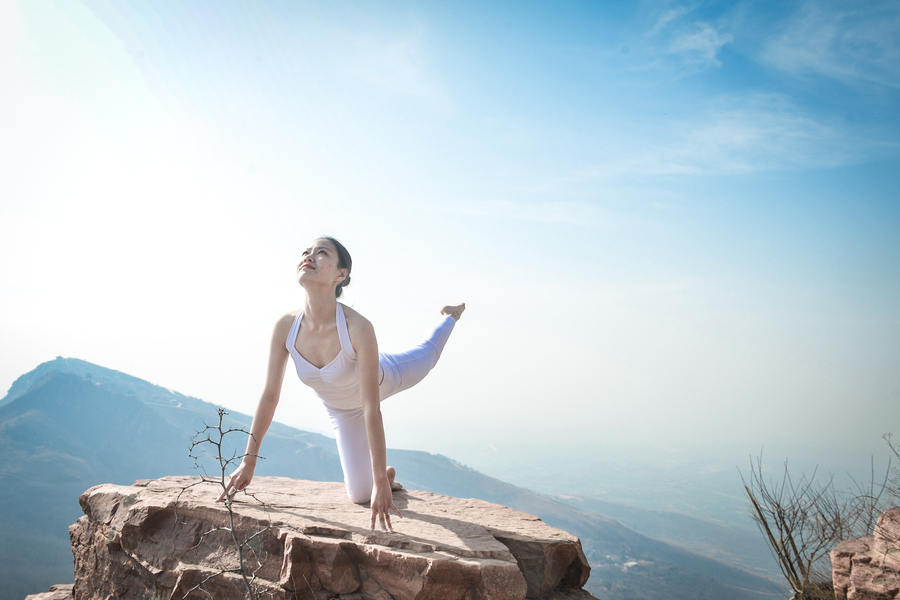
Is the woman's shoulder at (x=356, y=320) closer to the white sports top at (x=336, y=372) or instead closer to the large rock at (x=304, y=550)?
the white sports top at (x=336, y=372)

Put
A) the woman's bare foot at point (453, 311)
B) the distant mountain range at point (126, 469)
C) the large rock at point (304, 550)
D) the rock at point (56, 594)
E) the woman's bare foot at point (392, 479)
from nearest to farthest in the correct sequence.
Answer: the large rock at point (304, 550)
the woman's bare foot at point (392, 479)
the rock at point (56, 594)
the woman's bare foot at point (453, 311)
the distant mountain range at point (126, 469)

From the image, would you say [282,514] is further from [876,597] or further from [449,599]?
[876,597]

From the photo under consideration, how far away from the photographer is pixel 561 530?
14.0ft

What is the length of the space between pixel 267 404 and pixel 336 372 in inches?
28.7

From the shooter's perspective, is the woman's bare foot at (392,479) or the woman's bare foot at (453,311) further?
the woman's bare foot at (453,311)

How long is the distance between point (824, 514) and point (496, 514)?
3.64 m

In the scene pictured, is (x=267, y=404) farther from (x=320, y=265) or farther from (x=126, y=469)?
(x=126, y=469)

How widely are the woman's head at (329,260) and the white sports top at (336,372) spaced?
297mm

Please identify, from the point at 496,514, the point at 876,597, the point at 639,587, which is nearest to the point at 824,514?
the point at 876,597

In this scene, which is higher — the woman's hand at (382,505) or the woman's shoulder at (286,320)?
the woman's shoulder at (286,320)

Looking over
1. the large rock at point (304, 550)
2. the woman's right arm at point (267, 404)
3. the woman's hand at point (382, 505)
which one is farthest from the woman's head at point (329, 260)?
the large rock at point (304, 550)

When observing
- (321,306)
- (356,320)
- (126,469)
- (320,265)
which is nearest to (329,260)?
(320,265)

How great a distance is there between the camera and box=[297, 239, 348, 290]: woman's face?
4090 millimetres

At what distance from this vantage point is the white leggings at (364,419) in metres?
4.47
